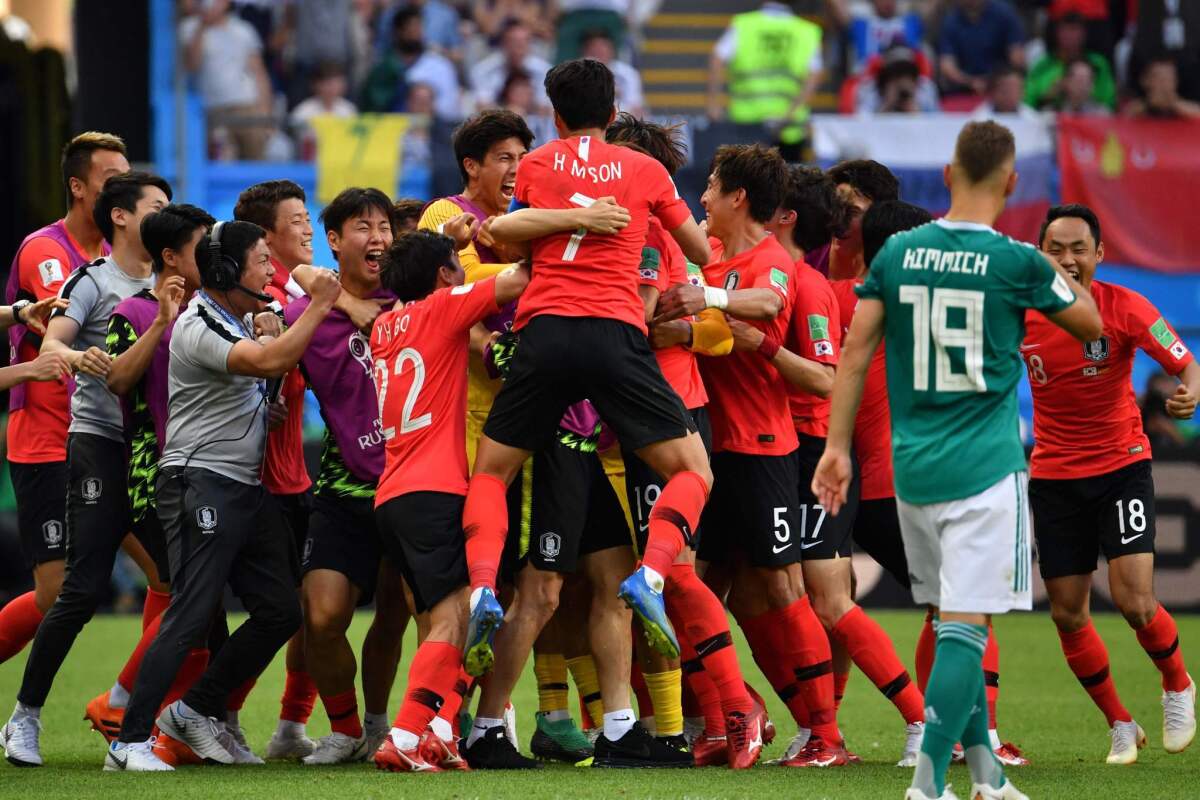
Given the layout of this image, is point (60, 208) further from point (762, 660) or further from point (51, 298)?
point (762, 660)

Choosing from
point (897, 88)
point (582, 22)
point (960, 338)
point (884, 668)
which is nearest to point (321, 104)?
point (582, 22)

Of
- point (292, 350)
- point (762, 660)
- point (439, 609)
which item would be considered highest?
point (292, 350)

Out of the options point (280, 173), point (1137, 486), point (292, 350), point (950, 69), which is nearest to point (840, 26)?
point (950, 69)

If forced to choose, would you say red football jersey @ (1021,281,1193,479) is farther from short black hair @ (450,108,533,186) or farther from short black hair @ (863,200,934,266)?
short black hair @ (450,108,533,186)

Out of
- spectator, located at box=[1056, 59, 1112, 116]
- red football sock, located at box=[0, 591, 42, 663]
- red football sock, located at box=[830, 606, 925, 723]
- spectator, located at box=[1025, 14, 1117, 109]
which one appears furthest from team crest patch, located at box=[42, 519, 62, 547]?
spectator, located at box=[1025, 14, 1117, 109]

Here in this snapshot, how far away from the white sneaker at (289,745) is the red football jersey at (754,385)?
230 centimetres

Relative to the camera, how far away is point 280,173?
17.3 meters

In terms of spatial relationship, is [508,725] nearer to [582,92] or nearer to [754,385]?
[754,385]

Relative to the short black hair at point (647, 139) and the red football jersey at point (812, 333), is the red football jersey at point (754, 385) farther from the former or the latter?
the short black hair at point (647, 139)

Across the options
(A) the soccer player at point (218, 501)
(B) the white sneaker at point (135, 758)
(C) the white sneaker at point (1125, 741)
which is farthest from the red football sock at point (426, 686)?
(C) the white sneaker at point (1125, 741)

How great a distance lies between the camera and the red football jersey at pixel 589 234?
22.2 ft

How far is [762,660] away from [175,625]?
8.47 feet

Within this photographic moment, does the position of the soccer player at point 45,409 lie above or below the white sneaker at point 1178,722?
above

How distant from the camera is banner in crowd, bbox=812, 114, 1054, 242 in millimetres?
16797
